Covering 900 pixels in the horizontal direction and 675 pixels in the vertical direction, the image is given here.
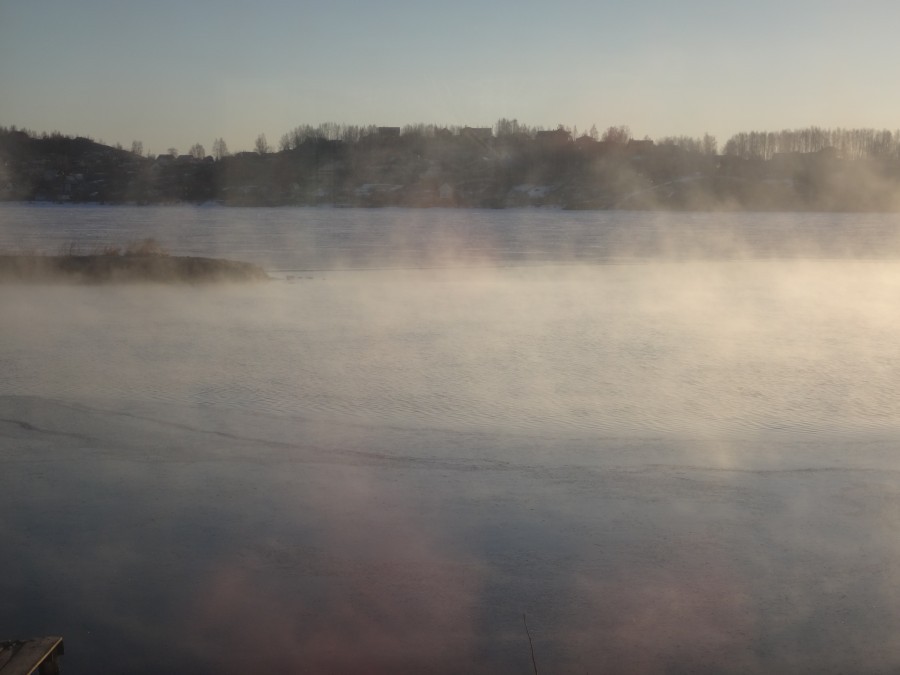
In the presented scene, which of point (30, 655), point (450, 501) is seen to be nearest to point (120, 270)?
point (450, 501)

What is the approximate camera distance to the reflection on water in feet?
10.8

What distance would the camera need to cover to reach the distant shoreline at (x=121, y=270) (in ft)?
47.7

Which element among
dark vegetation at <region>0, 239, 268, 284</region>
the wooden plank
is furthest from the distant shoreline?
the wooden plank

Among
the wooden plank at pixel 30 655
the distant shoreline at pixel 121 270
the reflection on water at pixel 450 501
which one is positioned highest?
the distant shoreline at pixel 121 270

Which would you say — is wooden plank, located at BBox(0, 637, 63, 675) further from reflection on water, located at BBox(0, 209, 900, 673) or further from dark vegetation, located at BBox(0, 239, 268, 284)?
dark vegetation, located at BBox(0, 239, 268, 284)

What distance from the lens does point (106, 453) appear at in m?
5.31

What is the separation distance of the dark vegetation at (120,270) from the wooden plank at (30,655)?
12159 millimetres

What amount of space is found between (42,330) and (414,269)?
906 centimetres

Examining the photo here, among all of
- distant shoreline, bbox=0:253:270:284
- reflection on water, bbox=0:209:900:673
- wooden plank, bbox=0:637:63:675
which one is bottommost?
reflection on water, bbox=0:209:900:673

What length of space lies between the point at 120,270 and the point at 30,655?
12.9 metres

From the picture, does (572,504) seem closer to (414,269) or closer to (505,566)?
(505,566)

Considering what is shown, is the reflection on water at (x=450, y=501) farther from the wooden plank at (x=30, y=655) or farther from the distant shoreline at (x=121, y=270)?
the distant shoreline at (x=121, y=270)

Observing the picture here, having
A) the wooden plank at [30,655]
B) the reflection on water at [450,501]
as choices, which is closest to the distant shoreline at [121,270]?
the reflection on water at [450,501]

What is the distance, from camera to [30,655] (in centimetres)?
278
